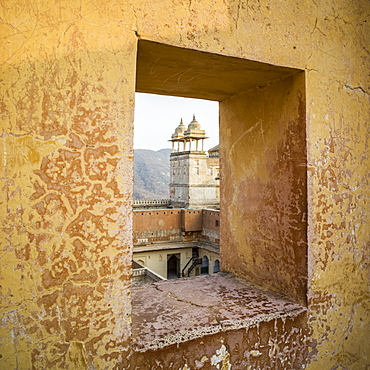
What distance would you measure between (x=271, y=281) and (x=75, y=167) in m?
1.27

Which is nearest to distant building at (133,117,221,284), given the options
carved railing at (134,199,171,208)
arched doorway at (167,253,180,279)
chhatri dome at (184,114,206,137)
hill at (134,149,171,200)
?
arched doorway at (167,253,180,279)

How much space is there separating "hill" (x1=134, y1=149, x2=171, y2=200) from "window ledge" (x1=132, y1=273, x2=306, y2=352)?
43836 mm

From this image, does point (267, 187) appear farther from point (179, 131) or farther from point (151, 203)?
point (179, 131)

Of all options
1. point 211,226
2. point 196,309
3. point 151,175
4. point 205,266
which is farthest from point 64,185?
point 151,175

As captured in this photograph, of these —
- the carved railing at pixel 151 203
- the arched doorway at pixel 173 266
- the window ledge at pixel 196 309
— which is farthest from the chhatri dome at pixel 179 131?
the window ledge at pixel 196 309

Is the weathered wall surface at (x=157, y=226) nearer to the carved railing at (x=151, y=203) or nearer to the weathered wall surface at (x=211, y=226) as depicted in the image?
the weathered wall surface at (x=211, y=226)

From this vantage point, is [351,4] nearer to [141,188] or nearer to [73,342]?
[73,342]

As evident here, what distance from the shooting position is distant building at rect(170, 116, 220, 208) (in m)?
22.9

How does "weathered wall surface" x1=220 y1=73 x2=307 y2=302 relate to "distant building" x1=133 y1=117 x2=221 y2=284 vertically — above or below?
above

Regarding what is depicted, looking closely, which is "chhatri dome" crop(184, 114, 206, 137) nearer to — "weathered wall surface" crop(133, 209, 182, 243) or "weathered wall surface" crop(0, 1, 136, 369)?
"weathered wall surface" crop(133, 209, 182, 243)

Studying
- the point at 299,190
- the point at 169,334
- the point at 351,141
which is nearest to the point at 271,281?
the point at 299,190

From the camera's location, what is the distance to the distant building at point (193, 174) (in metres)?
Answer: 22.9

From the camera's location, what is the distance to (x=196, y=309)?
1.57m

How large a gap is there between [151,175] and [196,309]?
58.7 meters
